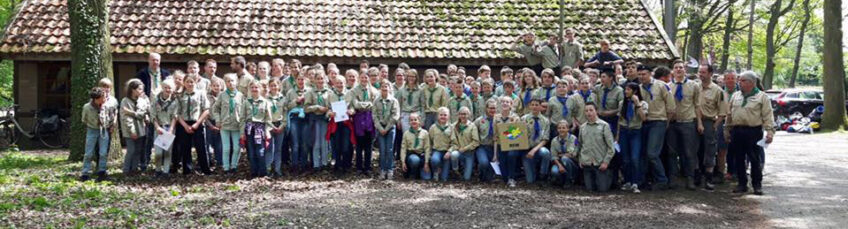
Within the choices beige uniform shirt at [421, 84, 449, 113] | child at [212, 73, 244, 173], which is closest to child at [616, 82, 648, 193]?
beige uniform shirt at [421, 84, 449, 113]

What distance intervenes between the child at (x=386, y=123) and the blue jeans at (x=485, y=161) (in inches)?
50.2

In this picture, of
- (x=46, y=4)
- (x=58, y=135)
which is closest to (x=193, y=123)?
(x=58, y=135)

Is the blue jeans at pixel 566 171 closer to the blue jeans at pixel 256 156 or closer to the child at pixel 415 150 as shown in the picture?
the child at pixel 415 150

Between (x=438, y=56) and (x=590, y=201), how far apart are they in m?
6.63

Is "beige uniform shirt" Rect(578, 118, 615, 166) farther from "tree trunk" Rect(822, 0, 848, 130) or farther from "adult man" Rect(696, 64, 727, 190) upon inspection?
"tree trunk" Rect(822, 0, 848, 130)

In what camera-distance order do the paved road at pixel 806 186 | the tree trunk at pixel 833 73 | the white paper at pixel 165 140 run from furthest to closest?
the tree trunk at pixel 833 73 < the white paper at pixel 165 140 < the paved road at pixel 806 186

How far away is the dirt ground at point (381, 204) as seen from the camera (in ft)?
21.6

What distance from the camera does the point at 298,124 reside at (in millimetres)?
9664

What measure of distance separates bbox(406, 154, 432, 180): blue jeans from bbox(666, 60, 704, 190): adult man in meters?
3.37

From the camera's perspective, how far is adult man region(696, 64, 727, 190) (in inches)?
350

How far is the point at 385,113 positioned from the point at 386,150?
0.53 meters

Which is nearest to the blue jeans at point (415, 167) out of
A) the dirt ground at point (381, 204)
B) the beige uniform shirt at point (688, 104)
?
the dirt ground at point (381, 204)

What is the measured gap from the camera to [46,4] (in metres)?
14.3

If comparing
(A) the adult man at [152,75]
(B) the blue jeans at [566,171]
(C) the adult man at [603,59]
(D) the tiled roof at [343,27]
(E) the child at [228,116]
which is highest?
(D) the tiled roof at [343,27]
